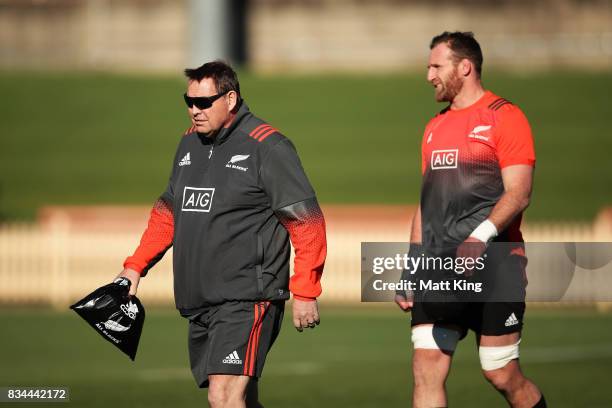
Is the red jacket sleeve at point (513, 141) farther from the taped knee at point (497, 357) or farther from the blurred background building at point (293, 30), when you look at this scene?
the blurred background building at point (293, 30)

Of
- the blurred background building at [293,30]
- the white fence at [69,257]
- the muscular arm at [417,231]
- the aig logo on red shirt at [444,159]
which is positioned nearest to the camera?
the aig logo on red shirt at [444,159]

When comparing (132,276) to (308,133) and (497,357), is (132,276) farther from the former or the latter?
(308,133)

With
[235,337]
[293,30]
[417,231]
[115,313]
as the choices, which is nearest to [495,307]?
[417,231]

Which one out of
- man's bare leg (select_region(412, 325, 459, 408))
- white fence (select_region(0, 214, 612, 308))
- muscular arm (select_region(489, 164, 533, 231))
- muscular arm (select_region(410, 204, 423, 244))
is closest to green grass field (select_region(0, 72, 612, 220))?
white fence (select_region(0, 214, 612, 308))

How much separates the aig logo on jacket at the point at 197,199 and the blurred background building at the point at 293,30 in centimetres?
3273

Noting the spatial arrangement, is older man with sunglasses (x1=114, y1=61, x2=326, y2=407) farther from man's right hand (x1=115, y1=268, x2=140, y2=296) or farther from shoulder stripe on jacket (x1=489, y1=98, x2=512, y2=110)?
shoulder stripe on jacket (x1=489, y1=98, x2=512, y2=110)

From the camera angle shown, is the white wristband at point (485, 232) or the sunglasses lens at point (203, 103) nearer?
the white wristband at point (485, 232)

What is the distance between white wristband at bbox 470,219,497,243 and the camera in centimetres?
628

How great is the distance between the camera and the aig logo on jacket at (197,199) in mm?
6402

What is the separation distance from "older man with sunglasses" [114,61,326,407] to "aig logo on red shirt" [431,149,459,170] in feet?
2.80

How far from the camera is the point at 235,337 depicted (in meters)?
6.27

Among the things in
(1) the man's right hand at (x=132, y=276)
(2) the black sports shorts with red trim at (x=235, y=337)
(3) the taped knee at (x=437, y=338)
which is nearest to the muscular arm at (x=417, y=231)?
(3) the taped knee at (x=437, y=338)

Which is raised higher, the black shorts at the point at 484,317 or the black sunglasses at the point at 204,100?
the black sunglasses at the point at 204,100

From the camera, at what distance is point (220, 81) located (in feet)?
21.2
